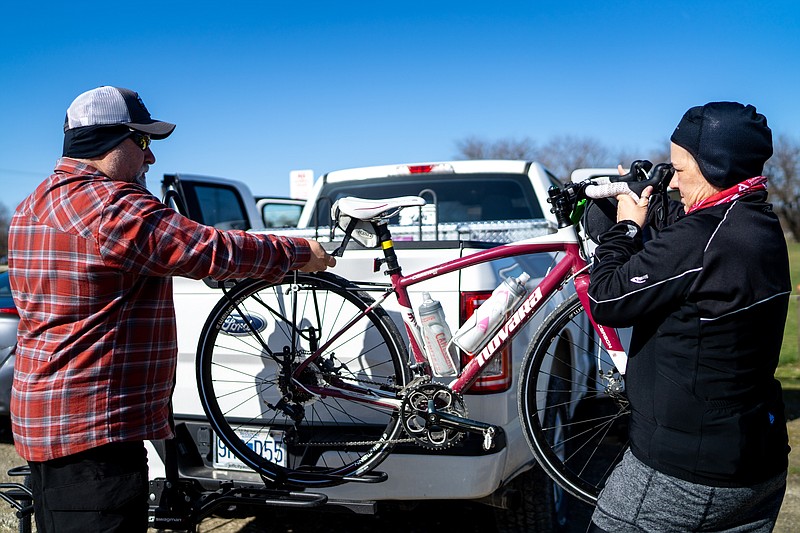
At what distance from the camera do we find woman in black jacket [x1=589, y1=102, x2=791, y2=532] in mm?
1897

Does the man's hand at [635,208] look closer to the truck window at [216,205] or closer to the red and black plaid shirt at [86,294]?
the red and black plaid shirt at [86,294]

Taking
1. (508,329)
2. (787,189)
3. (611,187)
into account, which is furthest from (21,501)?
(787,189)

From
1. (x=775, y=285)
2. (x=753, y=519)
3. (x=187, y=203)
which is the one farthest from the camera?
(x=187, y=203)

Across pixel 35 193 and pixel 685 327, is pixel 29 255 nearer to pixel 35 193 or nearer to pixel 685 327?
pixel 35 193

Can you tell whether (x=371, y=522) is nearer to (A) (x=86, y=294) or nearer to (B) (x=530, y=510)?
(B) (x=530, y=510)

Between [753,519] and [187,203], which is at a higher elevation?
[187,203]

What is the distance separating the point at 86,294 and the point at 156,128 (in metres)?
0.59

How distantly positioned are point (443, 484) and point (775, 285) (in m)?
1.54

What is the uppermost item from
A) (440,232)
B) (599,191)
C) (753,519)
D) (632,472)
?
(599,191)

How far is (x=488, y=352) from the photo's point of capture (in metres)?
2.88

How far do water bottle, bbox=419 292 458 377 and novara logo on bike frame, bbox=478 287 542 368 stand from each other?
0.45 ft

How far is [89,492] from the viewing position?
2.24m

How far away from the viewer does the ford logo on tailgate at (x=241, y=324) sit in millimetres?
3195

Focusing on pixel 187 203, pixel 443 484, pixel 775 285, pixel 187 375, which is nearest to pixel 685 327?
pixel 775 285
